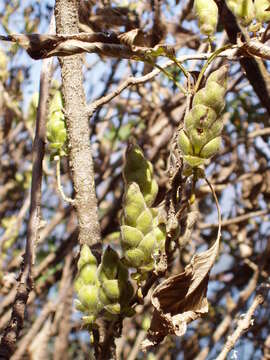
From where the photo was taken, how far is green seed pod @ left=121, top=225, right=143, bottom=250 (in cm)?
68

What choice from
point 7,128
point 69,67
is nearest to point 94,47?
point 69,67

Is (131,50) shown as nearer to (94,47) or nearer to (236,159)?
(94,47)

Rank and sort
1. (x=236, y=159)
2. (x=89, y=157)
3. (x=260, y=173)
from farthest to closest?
(x=236, y=159) → (x=260, y=173) → (x=89, y=157)

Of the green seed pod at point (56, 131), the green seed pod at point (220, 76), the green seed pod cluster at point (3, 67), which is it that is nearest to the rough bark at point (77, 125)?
the green seed pod at point (56, 131)

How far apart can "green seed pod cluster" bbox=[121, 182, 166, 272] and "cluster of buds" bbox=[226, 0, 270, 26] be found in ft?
0.87

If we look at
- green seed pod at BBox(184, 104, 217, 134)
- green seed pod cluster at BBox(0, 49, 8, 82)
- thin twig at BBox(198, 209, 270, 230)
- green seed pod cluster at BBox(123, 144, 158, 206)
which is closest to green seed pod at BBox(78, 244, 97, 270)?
green seed pod cluster at BBox(123, 144, 158, 206)

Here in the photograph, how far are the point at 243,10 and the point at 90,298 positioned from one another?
42 centimetres

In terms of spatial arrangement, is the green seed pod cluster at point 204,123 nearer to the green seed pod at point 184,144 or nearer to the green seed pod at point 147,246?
the green seed pod at point 184,144

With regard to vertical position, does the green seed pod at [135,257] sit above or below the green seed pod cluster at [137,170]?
below

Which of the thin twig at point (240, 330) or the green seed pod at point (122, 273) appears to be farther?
the thin twig at point (240, 330)

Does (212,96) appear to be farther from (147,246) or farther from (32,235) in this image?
(32,235)

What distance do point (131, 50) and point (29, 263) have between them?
31 cm

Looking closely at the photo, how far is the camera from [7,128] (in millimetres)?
2213

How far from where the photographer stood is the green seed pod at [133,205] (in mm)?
688
